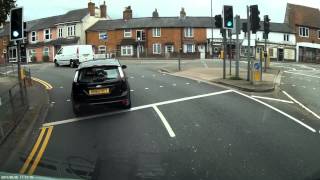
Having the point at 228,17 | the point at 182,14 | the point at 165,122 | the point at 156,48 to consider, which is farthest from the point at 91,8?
the point at 165,122

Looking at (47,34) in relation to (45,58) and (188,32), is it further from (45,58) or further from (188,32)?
(188,32)

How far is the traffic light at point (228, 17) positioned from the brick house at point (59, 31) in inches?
2100

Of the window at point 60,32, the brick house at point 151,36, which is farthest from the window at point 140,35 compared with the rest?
the window at point 60,32

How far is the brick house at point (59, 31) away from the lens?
78.9 metres

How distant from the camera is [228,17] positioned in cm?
2638

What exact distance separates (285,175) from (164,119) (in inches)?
256

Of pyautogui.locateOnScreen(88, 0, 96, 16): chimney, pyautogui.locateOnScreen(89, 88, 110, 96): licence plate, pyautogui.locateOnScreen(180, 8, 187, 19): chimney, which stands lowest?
pyautogui.locateOnScreen(89, 88, 110, 96): licence plate

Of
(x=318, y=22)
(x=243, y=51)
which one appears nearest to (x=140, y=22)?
(x=243, y=51)

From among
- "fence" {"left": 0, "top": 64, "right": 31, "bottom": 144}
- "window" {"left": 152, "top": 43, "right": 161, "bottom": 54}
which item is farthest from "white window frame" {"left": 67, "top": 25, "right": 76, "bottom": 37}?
"fence" {"left": 0, "top": 64, "right": 31, "bottom": 144}

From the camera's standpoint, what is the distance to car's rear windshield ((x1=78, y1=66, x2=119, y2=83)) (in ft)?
56.9

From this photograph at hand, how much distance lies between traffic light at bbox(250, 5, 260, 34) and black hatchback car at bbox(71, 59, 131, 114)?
1007 centimetres

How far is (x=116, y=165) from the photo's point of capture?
10.4m

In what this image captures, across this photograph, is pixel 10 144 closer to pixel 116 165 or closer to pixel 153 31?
pixel 116 165

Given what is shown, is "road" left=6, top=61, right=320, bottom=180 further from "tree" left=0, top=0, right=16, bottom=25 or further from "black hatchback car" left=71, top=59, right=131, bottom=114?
"tree" left=0, top=0, right=16, bottom=25
